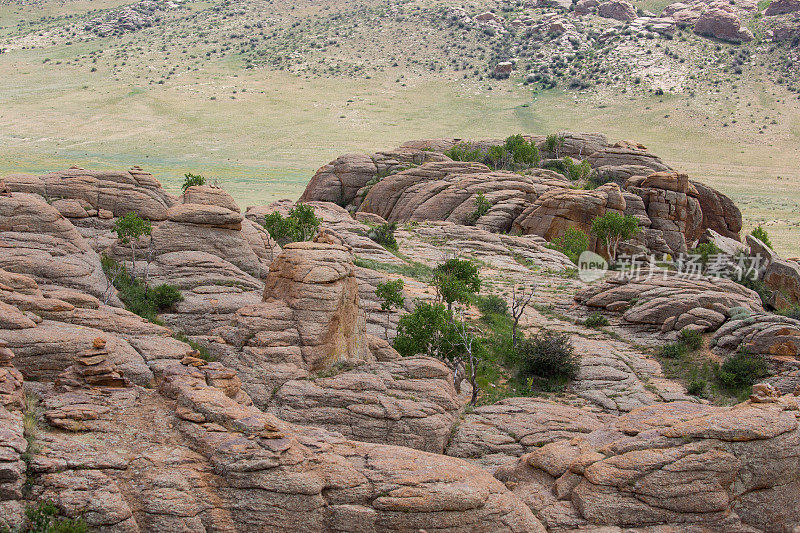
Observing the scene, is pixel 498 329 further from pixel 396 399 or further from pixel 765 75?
pixel 765 75

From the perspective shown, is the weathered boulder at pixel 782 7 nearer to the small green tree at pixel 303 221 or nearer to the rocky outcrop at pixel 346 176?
the rocky outcrop at pixel 346 176

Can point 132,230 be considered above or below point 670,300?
above

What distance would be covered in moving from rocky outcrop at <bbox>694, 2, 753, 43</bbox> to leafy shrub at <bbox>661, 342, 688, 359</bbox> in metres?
151

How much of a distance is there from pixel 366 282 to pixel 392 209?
3641 centimetres

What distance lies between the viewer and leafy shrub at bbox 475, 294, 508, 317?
41.7m

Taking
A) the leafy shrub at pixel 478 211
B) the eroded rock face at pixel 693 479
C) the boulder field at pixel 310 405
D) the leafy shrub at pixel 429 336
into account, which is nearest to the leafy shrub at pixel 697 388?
the boulder field at pixel 310 405

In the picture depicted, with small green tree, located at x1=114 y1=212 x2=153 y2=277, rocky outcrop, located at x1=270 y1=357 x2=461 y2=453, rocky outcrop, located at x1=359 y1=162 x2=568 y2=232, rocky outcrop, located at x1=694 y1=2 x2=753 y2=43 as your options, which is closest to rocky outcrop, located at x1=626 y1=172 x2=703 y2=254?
rocky outcrop, located at x1=359 y1=162 x2=568 y2=232

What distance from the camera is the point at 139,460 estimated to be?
15.6 m

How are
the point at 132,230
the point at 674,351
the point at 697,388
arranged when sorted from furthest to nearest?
1. the point at 674,351
2. the point at 132,230
3. the point at 697,388

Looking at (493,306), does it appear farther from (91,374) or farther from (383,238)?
(91,374)

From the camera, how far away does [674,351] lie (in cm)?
3516

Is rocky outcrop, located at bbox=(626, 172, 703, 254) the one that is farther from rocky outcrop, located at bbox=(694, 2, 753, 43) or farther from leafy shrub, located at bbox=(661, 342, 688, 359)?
rocky outcrop, located at bbox=(694, 2, 753, 43)

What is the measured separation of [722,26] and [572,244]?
130 m

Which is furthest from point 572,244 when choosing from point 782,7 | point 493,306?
point 782,7
